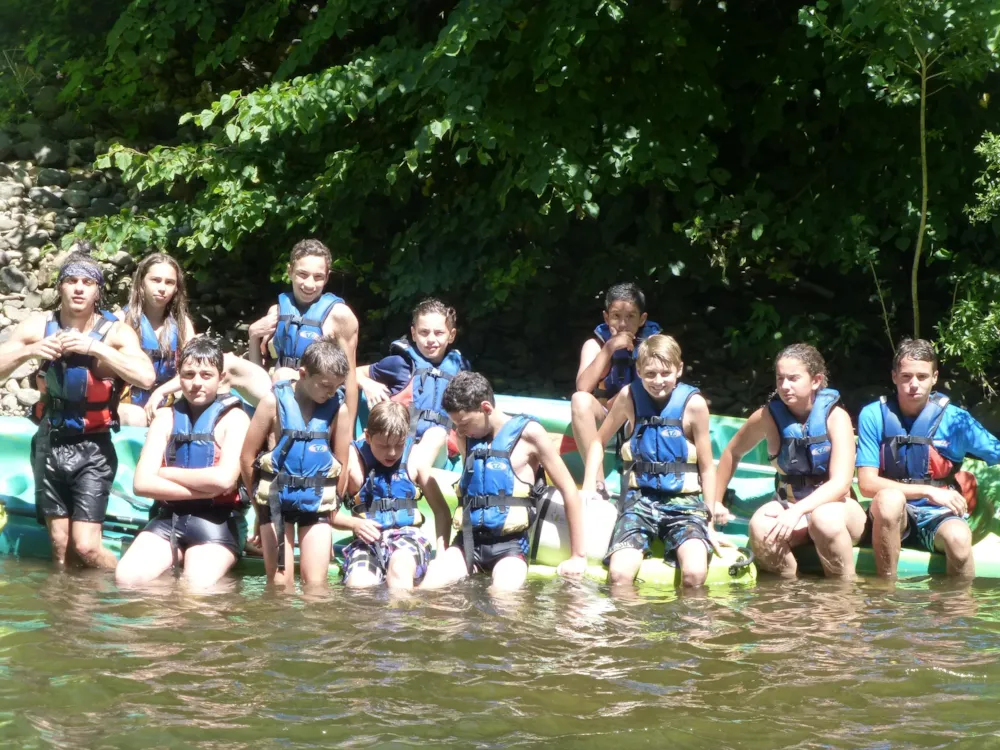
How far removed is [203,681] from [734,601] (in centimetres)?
230

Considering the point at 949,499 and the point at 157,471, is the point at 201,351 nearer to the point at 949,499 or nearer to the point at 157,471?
the point at 157,471

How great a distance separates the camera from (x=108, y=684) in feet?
14.1

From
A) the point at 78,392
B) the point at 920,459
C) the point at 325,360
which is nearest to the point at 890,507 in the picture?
the point at 920,459

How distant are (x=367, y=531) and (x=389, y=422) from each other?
1.65 feet

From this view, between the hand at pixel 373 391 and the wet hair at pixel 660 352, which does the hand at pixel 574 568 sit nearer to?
the wet hair at pixel 660 352

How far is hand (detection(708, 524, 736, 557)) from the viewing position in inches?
228

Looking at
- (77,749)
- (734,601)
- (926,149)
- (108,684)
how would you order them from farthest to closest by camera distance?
(926,149), (734,601), (108,684), (77,749)

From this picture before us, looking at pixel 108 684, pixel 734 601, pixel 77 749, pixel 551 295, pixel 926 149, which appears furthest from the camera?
pixel 551 295

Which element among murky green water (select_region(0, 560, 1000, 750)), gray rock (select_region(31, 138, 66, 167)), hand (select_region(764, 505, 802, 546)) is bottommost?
murky green water (select_region(0, 560, 1000, 750))

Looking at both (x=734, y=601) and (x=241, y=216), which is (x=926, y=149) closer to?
(x=734, y=601)

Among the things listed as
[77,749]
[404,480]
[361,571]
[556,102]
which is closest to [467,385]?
[404,480]

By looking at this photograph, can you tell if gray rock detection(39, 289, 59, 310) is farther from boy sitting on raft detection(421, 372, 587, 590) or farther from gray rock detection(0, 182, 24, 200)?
boy sitting on raft detection(421, 372, 587, 590)

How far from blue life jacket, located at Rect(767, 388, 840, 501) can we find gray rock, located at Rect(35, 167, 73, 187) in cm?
756

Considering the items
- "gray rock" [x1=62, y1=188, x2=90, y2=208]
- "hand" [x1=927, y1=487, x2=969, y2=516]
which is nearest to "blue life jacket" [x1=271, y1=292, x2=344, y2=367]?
"hand" [x1=927, y1=487, x2=969, y2=516]
